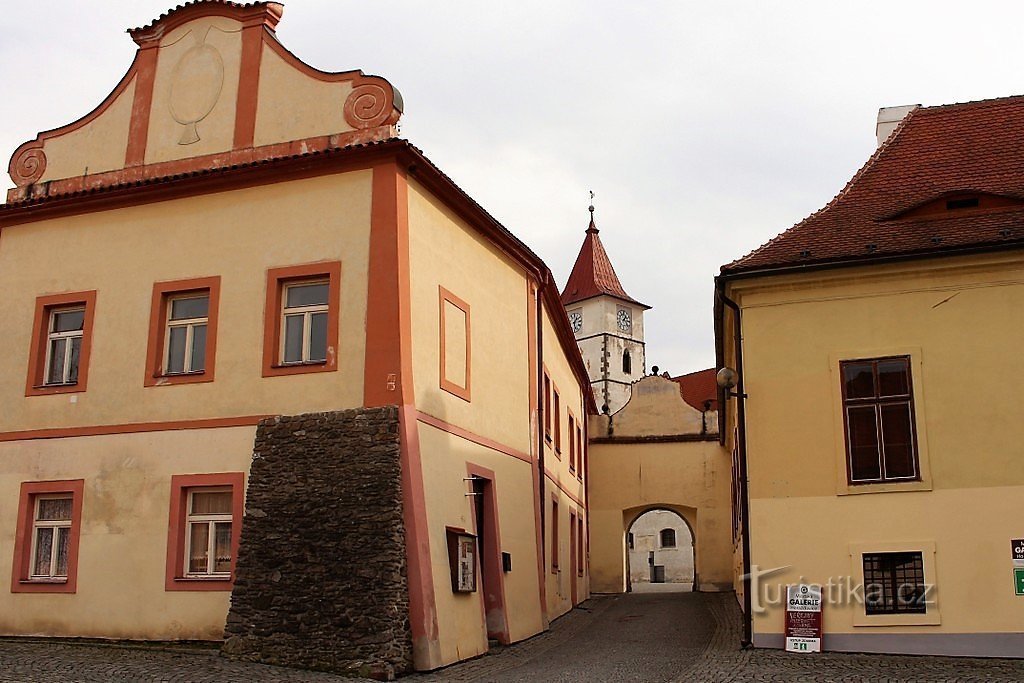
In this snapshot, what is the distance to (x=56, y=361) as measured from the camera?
17.0 m

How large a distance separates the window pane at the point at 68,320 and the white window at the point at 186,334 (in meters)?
1.72

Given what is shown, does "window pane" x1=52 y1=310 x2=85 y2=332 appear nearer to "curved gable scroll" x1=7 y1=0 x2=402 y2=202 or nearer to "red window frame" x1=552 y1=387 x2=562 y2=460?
"curved gable scroll" x1=7 y1=0 x2=402 y2=202

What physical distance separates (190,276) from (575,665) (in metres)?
8.04

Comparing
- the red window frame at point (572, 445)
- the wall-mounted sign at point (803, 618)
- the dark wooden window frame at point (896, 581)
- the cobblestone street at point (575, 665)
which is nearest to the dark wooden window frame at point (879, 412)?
the dark wooden window frame at point (896, 581)

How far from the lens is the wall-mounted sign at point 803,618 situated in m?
14.3

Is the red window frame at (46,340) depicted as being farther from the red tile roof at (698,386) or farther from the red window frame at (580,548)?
the red tile roof at (698,386)

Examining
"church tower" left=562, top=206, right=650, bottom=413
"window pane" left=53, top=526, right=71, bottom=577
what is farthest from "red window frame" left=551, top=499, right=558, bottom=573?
"church tower" left=562, top=206, right=650, bottom=413

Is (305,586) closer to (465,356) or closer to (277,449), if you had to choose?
(277,449)

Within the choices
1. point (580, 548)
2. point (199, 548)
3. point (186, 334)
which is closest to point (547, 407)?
point (580, 548)

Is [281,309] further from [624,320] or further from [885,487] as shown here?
[624,320]

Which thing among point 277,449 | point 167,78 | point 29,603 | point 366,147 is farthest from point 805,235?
point 29,603

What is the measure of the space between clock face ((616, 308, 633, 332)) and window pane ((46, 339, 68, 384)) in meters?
53.0

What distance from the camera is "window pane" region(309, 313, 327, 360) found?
15.2 metres

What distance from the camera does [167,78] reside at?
17.5m
